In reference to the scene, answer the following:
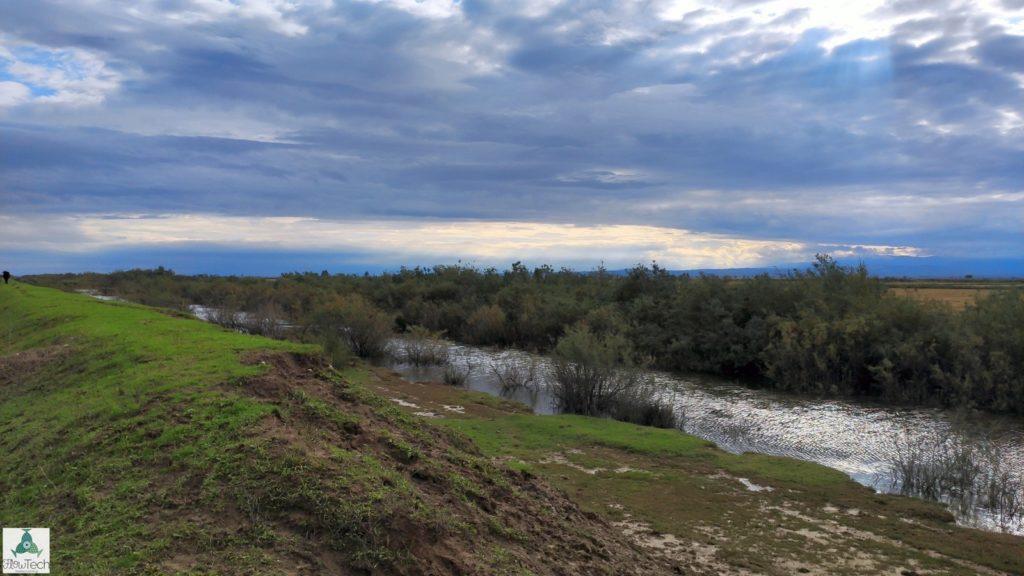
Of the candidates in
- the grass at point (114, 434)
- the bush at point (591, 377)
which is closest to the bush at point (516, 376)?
the bush at point (591, 377)

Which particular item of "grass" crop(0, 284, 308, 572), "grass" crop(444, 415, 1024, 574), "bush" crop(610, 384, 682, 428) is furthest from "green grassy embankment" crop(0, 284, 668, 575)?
"bush" crop(610, 384, 682, 428)

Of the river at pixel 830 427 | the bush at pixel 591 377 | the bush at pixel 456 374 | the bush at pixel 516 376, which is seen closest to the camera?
the river at pixel 830 427

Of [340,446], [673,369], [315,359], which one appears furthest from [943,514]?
[673,369]

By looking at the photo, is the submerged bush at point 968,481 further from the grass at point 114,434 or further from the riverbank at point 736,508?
the grass at point 114,434

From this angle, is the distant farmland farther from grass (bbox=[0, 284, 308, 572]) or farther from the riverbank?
grass (bbox=[0, 284, 308, 572])

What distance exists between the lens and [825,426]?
53.6 ft

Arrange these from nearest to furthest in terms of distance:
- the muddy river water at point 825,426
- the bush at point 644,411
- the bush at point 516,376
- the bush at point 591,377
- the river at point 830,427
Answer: the river at point 830,427, the muddy river water at point 825,426, the bush at point 644,411, the bush at point 591,377, the bush at point 516,376

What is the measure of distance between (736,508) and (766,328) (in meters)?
15.9

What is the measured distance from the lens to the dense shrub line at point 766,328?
18578 mm

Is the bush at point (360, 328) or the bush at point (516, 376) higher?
the bush at point (360, 328)

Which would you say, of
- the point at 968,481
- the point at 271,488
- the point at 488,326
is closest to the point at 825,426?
the point at 968,481

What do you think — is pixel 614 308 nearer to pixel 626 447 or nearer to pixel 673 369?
pixel 673 369

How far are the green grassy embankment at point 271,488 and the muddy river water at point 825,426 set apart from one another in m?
7.99

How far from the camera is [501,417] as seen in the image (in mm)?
15977
